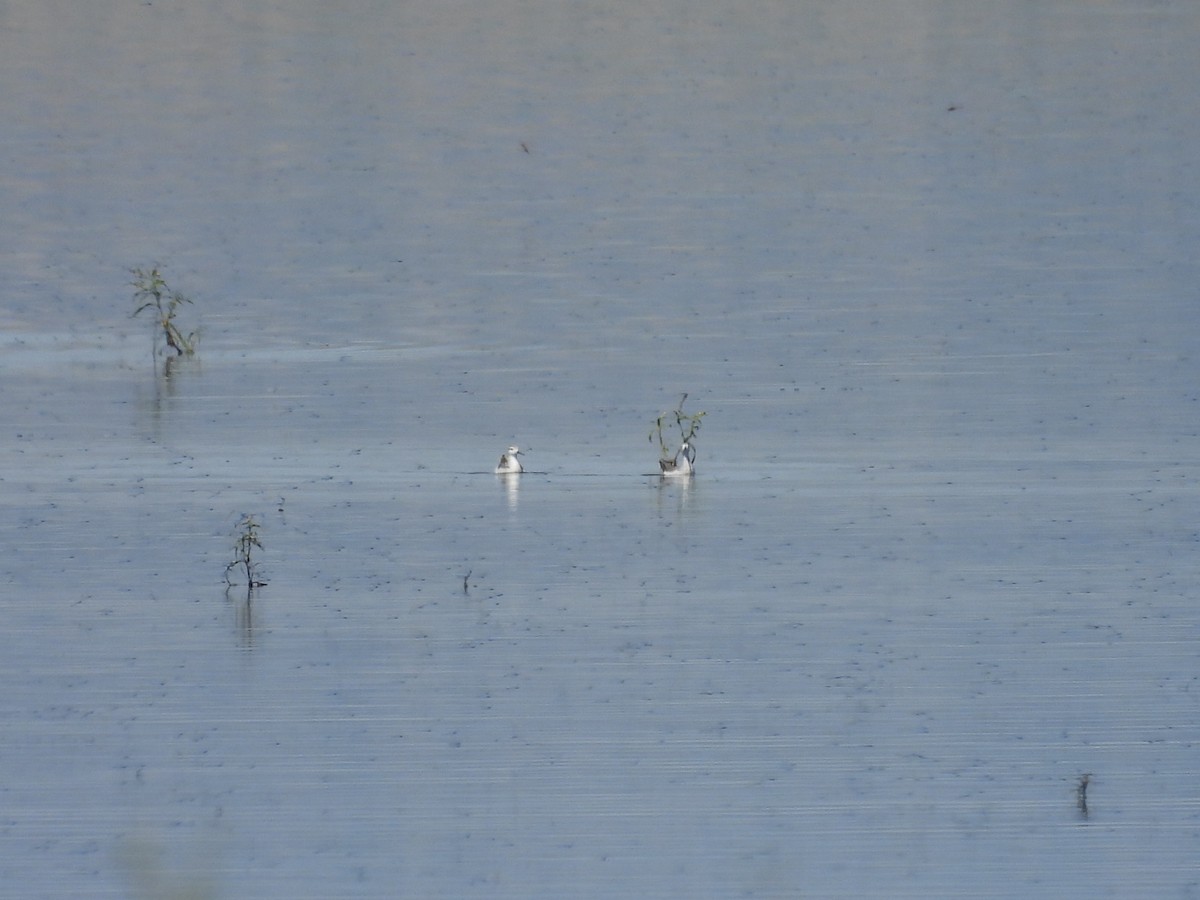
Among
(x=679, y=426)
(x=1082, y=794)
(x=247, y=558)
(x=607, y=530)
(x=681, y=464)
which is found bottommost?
(x=1082, y=794)

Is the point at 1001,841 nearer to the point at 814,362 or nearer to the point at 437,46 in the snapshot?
the point at 814,362

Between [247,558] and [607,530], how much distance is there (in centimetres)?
249

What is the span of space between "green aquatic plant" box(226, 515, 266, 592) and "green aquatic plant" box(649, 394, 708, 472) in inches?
133

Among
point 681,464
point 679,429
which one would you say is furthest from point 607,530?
point 679,429

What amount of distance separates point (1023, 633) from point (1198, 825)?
345cm

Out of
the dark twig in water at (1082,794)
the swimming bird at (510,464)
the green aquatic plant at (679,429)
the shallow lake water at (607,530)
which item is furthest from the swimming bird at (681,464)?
the dark twig in water at (1082,794)

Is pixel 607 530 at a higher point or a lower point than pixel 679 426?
lower

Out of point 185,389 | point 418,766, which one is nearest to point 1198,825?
point 418,766

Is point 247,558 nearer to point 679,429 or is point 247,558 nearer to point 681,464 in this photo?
point 681,464

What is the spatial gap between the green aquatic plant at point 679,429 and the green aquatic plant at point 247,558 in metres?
3.38

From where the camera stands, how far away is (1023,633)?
15.3 m

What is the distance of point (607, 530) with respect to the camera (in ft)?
60.2

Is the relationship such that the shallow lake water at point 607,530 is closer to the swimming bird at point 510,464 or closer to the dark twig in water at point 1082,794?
the dark twig in water at point 1082,794

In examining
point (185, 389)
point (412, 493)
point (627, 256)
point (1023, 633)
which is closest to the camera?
point (1023, 633)
